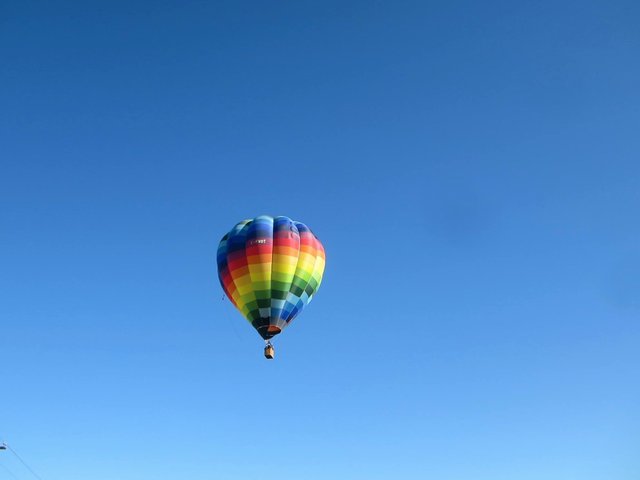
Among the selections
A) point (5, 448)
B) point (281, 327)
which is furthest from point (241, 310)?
point (5, 448)

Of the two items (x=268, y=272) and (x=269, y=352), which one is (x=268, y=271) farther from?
(x=269, y=352)

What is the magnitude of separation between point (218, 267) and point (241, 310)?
12.1ft

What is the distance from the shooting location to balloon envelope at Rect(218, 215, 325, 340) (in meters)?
37.7

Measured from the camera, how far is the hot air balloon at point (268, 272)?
124 feet

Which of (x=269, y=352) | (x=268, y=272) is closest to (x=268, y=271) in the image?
(x=268, y=272)

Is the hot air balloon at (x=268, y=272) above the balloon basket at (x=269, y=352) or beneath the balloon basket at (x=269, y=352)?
above

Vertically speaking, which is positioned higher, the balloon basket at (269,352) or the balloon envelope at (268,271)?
the balloon envelope at (268,271)

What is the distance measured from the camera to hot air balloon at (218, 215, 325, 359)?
37.7 m

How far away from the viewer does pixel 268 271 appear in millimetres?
37562

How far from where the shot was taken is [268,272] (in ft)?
123

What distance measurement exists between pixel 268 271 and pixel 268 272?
0.07 meters

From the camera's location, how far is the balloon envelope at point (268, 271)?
124 feet

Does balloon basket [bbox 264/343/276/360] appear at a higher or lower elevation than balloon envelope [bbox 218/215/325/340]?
lower

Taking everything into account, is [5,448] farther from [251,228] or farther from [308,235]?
[308,235]
